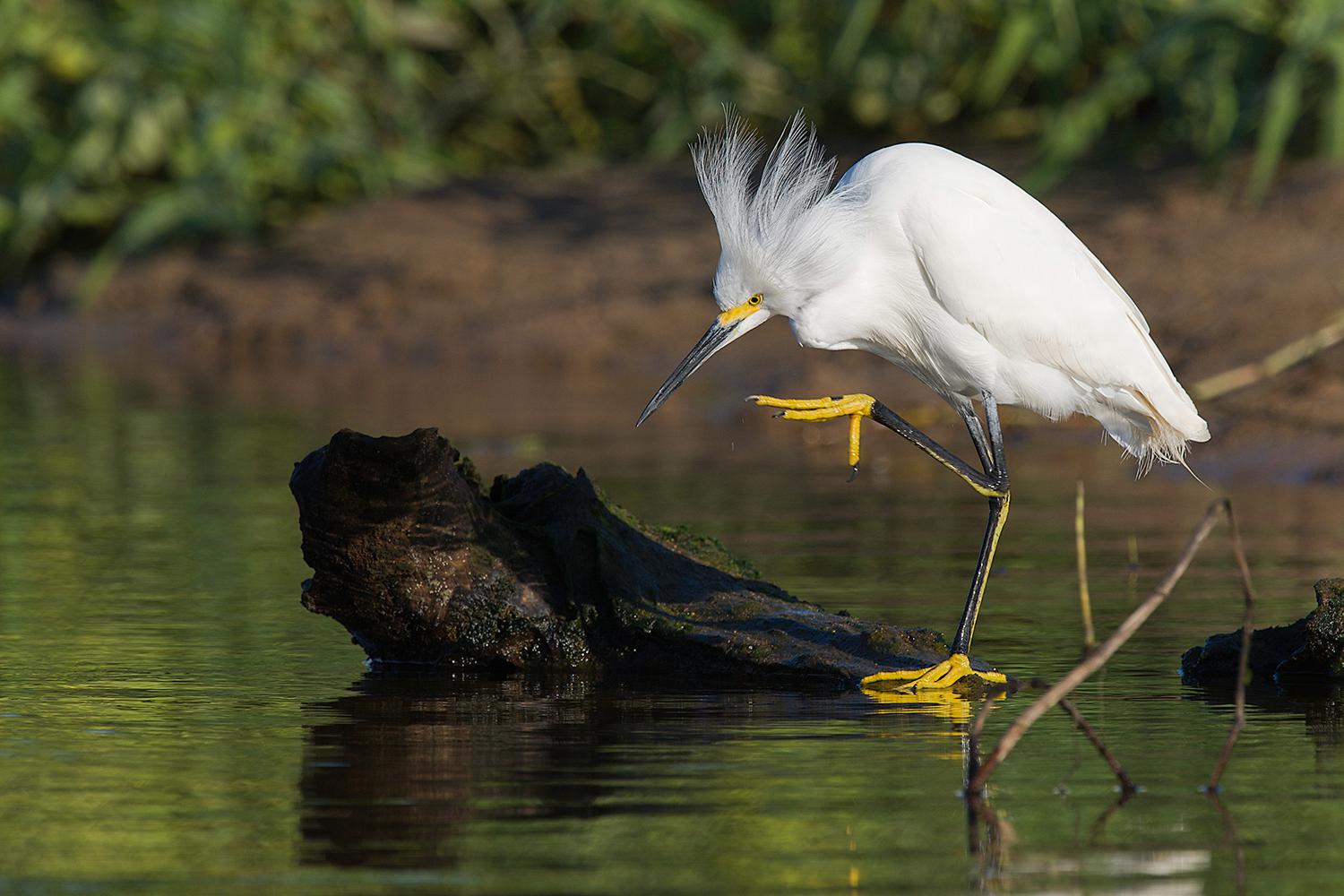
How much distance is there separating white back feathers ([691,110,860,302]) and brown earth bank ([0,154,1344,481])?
4.33 meters

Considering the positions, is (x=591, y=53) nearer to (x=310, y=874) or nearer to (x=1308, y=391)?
(x=1308, y=391)

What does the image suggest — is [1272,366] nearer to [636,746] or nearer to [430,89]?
[636,746]

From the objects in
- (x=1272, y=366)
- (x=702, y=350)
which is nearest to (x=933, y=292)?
(x=702, y=350)

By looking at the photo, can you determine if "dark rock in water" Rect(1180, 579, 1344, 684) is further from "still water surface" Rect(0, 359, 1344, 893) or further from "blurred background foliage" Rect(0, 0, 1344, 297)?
"blurred background foliage" Rect(0, 0, 1344, 297)

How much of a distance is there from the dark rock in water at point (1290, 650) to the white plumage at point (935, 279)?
0.95 metres

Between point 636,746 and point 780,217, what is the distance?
183 centimetres

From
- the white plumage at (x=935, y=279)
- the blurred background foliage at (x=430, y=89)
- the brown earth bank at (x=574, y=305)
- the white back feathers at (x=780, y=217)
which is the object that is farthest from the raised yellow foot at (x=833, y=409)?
the blurred background foliage at (x=430, y=89)

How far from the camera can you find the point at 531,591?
6172mm

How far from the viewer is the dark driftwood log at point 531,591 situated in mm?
5844

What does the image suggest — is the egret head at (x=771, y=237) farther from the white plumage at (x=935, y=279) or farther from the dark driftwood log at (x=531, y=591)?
the dark driftwood log at (x=531, y=591)

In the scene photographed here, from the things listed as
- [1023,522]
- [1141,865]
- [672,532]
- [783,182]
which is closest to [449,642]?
[672,532]

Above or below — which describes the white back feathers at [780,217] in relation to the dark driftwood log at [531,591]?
above

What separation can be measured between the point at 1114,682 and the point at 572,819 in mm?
2075

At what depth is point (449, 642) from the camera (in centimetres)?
617
